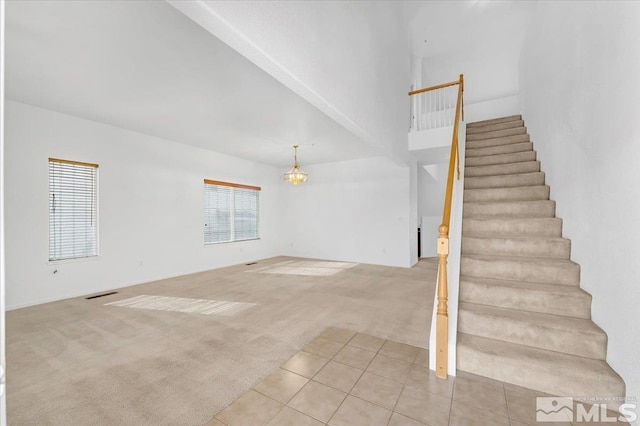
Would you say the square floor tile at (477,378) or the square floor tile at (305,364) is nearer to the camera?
the square floor tile at (477,378)

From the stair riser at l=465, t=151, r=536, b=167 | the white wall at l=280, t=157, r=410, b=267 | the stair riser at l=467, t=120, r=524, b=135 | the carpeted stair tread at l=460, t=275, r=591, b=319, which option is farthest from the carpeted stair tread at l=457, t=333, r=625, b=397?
the white wall at l=280, t=157, r=410, b=267

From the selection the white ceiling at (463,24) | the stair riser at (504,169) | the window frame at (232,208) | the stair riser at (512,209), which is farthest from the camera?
the window frame at (232,208)

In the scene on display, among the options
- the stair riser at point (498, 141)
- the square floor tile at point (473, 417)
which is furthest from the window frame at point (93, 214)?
Result: the stair riser at point (498, 141)

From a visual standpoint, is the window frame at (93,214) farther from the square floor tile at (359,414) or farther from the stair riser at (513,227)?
the stair riser at (513,227)

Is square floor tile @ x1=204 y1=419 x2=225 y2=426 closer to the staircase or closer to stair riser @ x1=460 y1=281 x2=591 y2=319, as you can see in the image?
the staircase

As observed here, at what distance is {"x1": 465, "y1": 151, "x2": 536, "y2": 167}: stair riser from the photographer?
12.5ft

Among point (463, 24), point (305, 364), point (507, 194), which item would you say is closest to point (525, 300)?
point (507, 194)

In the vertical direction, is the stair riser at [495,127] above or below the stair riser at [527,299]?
above

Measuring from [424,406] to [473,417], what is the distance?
28 centimetres

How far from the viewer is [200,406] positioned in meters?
Answer: 1.80

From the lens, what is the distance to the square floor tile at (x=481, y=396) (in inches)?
67.1

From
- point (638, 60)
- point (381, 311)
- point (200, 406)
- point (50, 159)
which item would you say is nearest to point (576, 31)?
point (638, 60)

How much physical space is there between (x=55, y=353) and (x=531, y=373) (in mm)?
3978

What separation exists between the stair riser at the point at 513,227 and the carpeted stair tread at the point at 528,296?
2.16 ft
